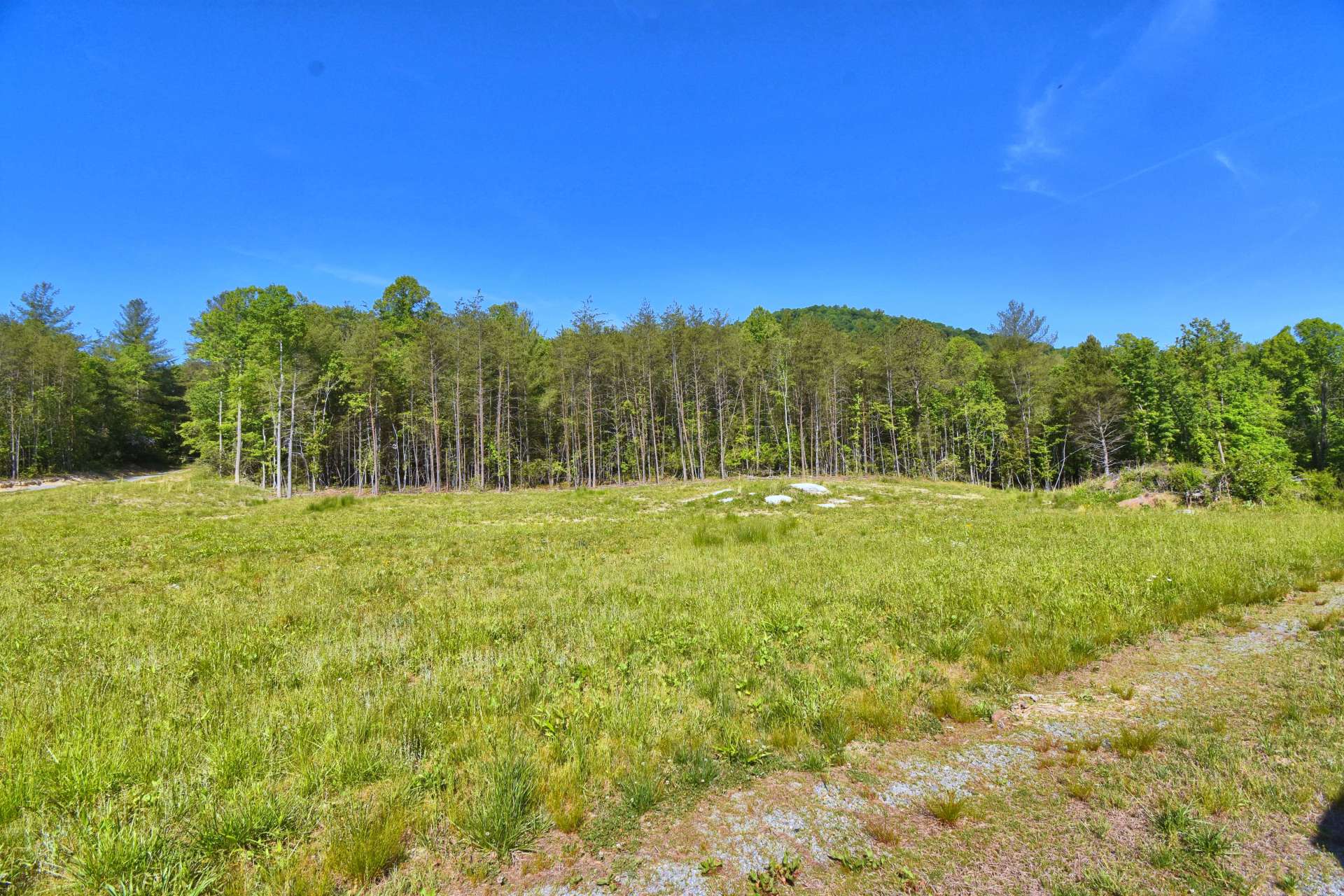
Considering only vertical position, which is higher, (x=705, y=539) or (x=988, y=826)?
(x=705, y=539)

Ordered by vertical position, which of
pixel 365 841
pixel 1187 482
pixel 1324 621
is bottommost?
pixel 1324 621

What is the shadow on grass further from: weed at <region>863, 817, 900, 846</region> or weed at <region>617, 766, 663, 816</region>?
weed at <region>617, 766, 663, 816</region>

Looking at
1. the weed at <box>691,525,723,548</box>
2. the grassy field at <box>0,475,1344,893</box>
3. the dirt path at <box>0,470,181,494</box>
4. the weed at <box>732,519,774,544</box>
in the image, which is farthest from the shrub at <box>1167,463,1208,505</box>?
the dirt path at <box>0,470,181,494</box>

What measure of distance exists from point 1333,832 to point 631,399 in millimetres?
50872

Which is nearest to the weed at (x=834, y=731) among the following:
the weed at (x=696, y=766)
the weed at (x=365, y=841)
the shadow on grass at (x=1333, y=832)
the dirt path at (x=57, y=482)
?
the weed at (x=696, y=766)

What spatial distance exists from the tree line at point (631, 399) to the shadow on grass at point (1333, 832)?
152 ft

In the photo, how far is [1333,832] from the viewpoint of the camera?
2.92 m

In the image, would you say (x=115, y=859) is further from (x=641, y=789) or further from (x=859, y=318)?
(x=859, y=318)

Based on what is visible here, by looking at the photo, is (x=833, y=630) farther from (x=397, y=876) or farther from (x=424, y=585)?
(x=424, y=585)

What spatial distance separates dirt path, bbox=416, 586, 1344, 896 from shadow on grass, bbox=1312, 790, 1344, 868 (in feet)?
0.10

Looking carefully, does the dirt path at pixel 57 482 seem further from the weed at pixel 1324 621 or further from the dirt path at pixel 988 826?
the weed at pixel 1324 621

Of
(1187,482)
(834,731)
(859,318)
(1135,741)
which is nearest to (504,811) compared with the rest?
(834,731)

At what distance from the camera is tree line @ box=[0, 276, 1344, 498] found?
4381cm

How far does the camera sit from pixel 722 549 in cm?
1271
